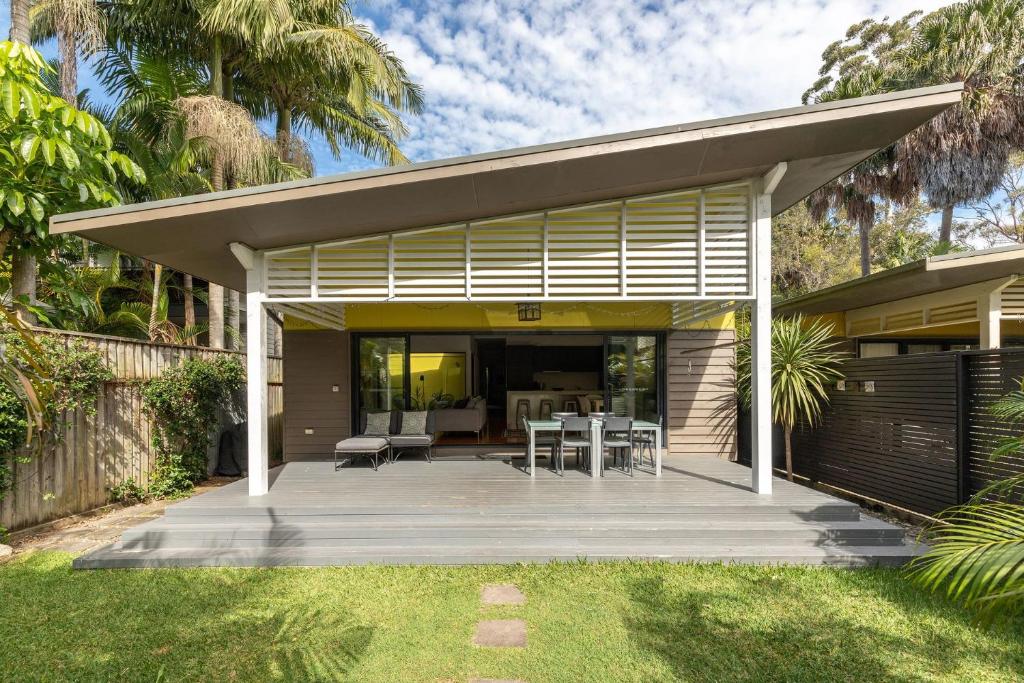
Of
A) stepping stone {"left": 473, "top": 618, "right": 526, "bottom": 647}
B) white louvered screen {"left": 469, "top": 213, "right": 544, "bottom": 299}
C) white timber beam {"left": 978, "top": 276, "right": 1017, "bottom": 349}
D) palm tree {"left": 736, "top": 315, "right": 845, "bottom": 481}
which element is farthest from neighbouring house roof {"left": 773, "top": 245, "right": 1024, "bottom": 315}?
stepping stone {"left": 473, "top": 618, "right": 526, "bottom": 647}

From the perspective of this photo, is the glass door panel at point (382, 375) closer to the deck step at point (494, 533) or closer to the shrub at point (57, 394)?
the shrub at point (57, 394)

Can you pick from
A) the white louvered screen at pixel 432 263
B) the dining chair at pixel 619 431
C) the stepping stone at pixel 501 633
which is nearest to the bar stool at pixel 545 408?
the dining chair at pixel 619 431

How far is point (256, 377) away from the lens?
5.35 metres

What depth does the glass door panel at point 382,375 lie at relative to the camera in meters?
8.21

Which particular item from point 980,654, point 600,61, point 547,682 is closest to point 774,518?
point 980,654

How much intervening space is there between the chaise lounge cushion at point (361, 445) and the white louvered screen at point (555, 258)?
230cm

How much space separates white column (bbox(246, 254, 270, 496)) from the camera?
5344 mm

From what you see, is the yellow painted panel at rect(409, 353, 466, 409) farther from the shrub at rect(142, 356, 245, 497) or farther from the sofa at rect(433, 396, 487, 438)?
the shrub at rect(142, 356, 245, 497)

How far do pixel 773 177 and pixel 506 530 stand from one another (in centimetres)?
428

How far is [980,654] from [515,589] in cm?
289

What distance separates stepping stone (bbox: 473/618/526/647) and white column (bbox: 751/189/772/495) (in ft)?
10.4

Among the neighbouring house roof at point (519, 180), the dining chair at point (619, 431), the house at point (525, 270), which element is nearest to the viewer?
the neighbouring house roof at point (519, 180)

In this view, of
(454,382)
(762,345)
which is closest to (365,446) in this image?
(454,382)

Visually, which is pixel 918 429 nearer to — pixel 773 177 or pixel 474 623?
pixel 773 177
